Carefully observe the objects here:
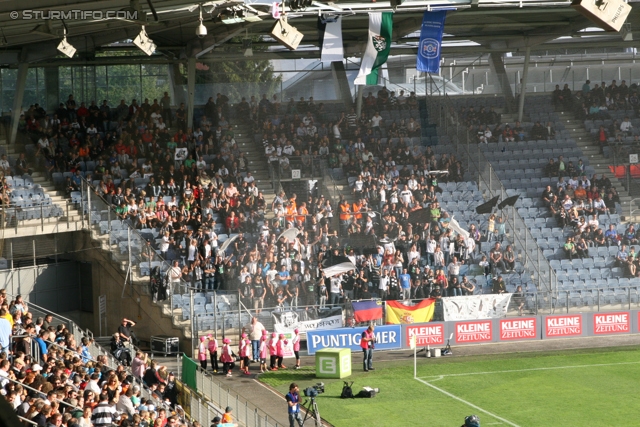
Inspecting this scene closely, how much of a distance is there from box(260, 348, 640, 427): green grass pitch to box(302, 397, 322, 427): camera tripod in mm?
384

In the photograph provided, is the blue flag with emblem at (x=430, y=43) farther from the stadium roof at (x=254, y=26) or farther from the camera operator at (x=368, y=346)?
the camera operator at (x=368, y=346)

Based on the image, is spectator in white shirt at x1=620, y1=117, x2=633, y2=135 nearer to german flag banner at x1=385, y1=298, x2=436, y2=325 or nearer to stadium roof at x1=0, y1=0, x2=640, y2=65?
stadium roof at x1=0, y1=0, x2=640, y2=65

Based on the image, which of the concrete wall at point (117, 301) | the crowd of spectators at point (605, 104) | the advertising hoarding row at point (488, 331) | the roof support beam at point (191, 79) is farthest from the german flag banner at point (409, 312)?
the crowd of spectators at point (605, 104)

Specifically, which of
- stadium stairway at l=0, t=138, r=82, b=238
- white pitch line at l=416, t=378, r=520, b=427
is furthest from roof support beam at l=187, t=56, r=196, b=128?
white pitch line at l=416, t=378, r=520, b=427

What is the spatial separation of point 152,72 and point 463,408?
18.0 m

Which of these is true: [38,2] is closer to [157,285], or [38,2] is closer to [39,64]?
[157,285]

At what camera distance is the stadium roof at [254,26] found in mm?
21370

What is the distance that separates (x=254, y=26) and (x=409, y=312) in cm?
1046

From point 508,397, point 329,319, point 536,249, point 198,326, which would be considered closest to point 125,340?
point 198,326

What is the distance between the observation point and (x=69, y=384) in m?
13.1

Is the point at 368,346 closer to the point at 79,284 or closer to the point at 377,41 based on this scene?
the point at 377,41

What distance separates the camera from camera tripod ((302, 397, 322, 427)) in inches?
744

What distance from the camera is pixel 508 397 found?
858 inches

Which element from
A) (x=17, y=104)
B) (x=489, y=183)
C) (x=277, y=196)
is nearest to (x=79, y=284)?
(x=17, y=104)
